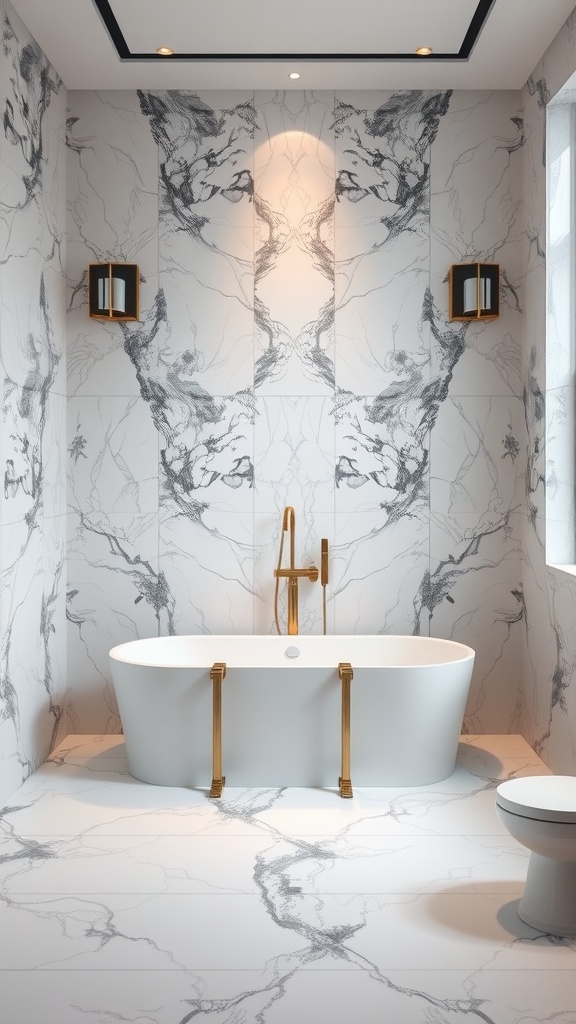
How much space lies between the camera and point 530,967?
2.29 m

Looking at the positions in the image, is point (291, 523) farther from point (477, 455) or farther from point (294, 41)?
point (294, 41)

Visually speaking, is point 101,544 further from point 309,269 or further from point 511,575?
point 511,575

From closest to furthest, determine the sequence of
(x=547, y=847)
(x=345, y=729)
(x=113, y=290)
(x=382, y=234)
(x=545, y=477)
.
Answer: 1. (x=547, y=847)
2. (x=345, y=729)
3. (x=545, y=477)
4. (x=113, y=290)
5. (x=382, y=234)

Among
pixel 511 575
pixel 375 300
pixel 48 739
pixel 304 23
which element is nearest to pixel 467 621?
pixel 511 575

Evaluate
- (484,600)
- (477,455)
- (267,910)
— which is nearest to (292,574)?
(484,600)

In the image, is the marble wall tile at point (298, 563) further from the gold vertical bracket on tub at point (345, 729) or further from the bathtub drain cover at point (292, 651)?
the gold vertical bracket on tub at point (345, 729)

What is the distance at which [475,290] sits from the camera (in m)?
4.20

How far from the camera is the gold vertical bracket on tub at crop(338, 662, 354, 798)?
139 inches

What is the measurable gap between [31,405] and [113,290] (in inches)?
29.1

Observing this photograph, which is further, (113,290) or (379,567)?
(379,567)

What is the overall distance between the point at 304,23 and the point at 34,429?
1.99 m

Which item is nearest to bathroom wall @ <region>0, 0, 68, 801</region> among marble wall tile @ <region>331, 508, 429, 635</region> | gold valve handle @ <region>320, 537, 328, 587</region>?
gold valve handle @ <region>320, 537, 328, 587</region>

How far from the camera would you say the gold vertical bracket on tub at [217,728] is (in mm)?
3531

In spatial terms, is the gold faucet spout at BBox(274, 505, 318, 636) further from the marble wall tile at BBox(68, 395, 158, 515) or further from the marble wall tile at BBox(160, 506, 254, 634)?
the marble wall tile at BBox(68, 395, 158, 515)
